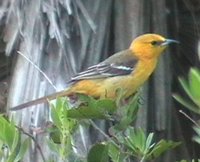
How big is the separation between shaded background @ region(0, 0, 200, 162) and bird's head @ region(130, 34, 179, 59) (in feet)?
0.21

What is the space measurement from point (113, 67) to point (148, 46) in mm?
200

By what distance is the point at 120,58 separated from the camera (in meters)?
3.38

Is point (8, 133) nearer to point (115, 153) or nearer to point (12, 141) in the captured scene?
point (12, 141)

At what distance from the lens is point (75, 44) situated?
327 centimetres

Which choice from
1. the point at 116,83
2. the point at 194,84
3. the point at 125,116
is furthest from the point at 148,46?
the point at 194,84

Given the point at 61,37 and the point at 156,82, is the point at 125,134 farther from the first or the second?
the point at 156,82

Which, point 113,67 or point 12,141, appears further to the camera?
point 113,67

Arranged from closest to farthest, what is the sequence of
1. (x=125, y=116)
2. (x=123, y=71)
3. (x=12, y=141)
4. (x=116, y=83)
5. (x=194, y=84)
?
(x=194, y=84) → (x=12, y=141) → (x=125, y=116) → (x=116, y=83) → (x=123, y=71)

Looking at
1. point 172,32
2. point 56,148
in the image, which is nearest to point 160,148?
point 56,148

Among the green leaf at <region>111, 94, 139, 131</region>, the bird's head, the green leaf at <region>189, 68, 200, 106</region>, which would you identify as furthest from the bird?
the green leaf at <region>189, 68, 200, 106</region>

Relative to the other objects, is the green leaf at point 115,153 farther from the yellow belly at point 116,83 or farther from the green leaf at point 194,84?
the yellow belly at point 116,83

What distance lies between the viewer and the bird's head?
10.8 feet

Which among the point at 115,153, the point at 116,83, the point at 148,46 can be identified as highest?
the point at 148,46

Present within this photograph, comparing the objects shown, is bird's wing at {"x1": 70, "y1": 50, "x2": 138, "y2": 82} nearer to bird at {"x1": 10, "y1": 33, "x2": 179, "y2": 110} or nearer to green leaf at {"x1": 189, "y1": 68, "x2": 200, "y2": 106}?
bird at {"x1": 10, "y1": 33, "x2": 179, "y2": 110}
